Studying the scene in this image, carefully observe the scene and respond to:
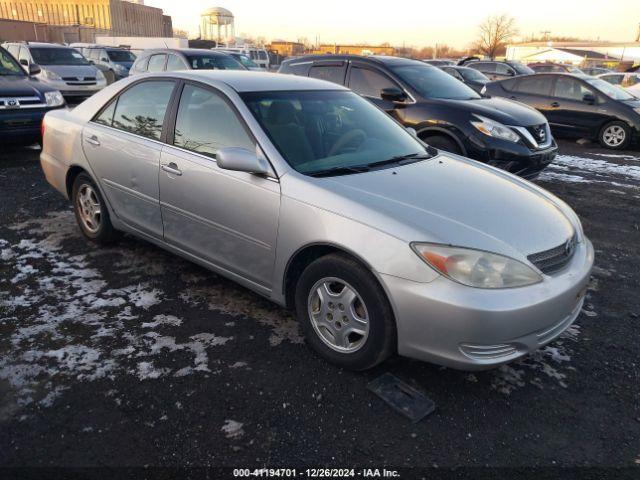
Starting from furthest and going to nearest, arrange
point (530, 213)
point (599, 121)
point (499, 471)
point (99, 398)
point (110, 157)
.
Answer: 1. point (599, 121)
2. point (110, 157)
3. point (530, 213)
4. point (99, 398)
5. point (499, 471)

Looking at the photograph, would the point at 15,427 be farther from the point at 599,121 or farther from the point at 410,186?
the point at 599,121

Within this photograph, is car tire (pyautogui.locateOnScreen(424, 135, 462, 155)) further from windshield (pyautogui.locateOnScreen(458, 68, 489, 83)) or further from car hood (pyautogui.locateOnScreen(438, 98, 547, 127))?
windshield (pyautogui.locateOnScreen(458, 68, 489, 83))

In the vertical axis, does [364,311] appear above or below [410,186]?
below

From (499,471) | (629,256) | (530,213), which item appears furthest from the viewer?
(629,256)

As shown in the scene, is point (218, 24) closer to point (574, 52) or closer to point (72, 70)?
point (574, 52)

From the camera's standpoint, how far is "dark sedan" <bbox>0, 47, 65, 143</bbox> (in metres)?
7.27

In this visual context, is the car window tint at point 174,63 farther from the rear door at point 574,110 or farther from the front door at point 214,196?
the rear door at point 574,110

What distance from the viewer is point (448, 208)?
2.68m

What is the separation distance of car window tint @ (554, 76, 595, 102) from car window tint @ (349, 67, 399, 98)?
19.7 feet

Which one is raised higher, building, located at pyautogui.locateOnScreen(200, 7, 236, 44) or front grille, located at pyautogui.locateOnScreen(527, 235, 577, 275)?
building, located at pyautogui.locateOnScreen(200, 7, 236, 44)

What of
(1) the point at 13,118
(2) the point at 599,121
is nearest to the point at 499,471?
(1) the point at 13,118

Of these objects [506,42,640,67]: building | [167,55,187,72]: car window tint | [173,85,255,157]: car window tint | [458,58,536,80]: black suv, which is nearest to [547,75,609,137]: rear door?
[458,58,536,80]: black suv

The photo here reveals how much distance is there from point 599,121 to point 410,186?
954 centimetres

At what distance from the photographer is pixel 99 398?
2.54 meters
